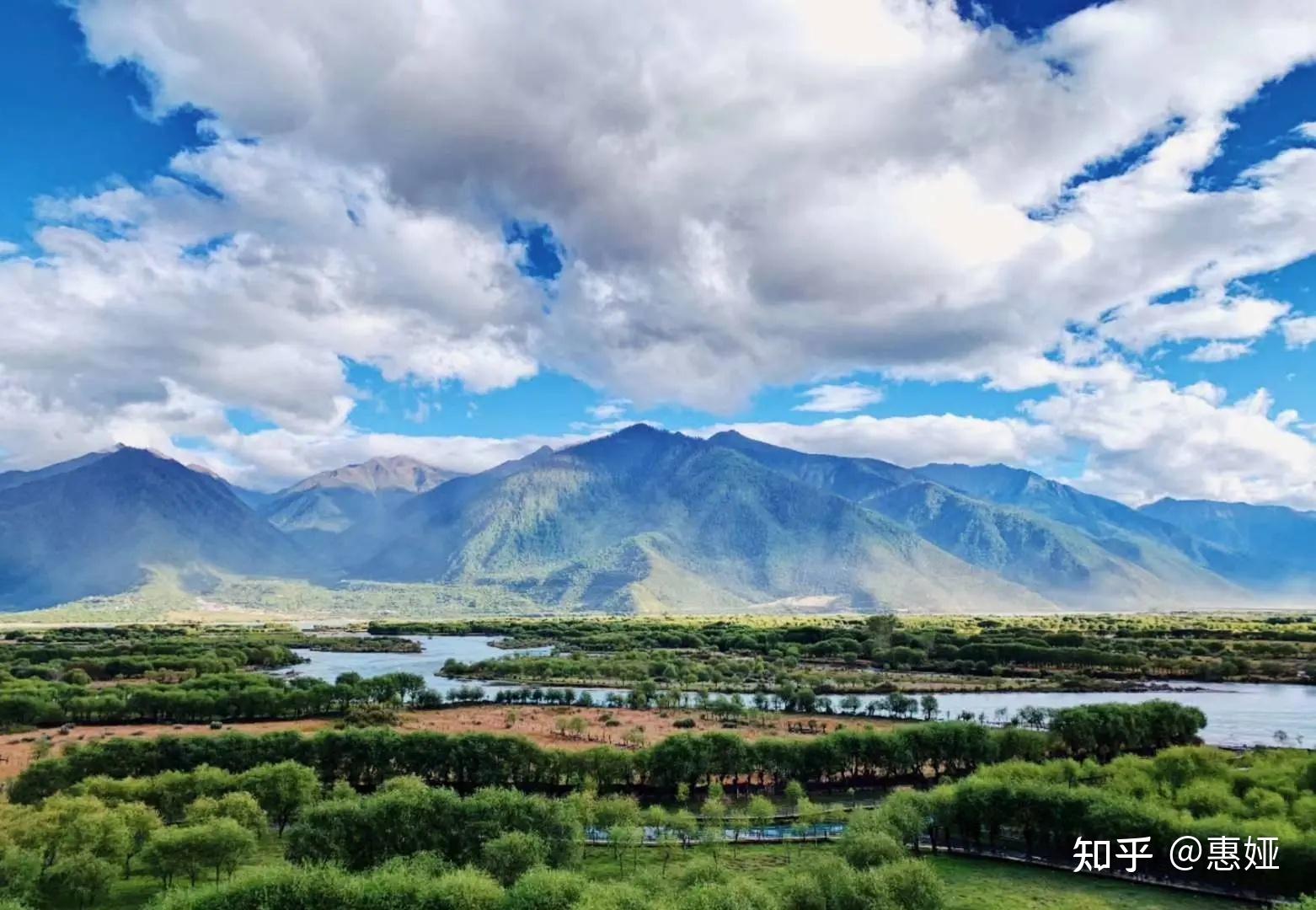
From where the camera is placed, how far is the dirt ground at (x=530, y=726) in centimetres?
12294

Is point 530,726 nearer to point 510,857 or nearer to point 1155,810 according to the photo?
point 510,857

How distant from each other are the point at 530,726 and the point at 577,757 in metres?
42.5

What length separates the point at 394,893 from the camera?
54094 millimetres

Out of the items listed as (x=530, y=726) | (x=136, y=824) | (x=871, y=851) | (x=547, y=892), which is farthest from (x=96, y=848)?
(x=530, y=726)

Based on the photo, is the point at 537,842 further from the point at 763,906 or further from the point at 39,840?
the point at 39,840

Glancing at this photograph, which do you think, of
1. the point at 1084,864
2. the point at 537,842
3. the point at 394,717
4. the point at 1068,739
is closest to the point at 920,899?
the point at 1084,864

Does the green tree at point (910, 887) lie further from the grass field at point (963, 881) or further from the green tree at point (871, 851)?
the green tree at point (871, 851)

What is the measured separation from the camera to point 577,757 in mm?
96750

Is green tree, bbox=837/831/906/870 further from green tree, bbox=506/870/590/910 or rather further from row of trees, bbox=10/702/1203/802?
row of trees, bbox=10/702/1203/802

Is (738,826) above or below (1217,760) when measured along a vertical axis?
below

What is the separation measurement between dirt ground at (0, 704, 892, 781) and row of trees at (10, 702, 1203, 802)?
57.5 feet

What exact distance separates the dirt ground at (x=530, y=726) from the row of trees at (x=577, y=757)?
17.5 m

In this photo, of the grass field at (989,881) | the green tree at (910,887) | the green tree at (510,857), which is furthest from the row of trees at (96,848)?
the green tree at (910,887)

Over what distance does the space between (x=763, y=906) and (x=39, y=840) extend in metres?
56.7
